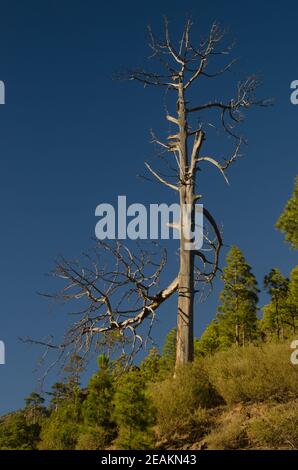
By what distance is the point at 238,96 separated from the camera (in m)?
18.2

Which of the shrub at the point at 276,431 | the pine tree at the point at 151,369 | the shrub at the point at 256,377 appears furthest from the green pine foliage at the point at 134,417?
the pine tree at the point at 151,369

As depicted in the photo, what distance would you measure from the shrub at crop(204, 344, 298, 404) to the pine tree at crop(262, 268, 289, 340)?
29.4 metres

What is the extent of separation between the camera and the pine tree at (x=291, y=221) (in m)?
27.7

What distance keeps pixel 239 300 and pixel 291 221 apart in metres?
14.5

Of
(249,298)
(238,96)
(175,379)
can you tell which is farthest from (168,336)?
(175,379)

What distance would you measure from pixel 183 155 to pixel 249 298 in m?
26.4

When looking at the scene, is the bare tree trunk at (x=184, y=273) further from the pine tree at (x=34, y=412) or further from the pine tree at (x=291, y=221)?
the pine tree at (x=291, y=221)

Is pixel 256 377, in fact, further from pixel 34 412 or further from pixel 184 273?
pixel 34 412

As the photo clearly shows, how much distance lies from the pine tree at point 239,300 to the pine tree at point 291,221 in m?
12.5

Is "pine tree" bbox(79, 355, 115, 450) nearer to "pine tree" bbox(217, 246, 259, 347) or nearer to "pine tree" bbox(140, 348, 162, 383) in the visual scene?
"pine tree" bbox(140, 348, 162, 383)

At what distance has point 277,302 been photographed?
4372cm

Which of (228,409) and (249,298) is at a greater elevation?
(249,298)

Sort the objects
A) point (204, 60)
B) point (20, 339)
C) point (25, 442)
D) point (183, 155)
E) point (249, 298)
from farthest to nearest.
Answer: point (249, 298) → point (204, 60) → point (183, 155) → point (20, 339) → point (25, 442)
